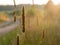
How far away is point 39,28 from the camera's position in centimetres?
213

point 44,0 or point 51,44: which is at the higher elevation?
point 44,0

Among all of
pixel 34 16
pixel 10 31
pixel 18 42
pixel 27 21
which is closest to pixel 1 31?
pixel 10 31

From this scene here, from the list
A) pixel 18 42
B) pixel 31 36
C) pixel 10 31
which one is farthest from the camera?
pixel 31 36

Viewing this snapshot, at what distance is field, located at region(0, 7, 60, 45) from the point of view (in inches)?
80.4

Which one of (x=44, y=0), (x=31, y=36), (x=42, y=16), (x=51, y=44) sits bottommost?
(x=51, y=44)

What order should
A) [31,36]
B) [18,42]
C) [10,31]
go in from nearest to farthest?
1. [18,42]
2. [10,31]
3. [31,36]

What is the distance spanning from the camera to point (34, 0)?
6.91 ft

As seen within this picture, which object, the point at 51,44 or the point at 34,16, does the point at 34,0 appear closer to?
the point at 34,16

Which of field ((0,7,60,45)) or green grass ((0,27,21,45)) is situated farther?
field ((0,7,60,45))

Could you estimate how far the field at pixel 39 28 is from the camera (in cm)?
204

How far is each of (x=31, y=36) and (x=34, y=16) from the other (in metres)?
0.29

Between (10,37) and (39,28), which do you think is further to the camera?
(39,28)

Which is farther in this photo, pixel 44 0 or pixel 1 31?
pixel 44 0

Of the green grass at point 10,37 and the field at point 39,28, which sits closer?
the green grass at point 10,37
